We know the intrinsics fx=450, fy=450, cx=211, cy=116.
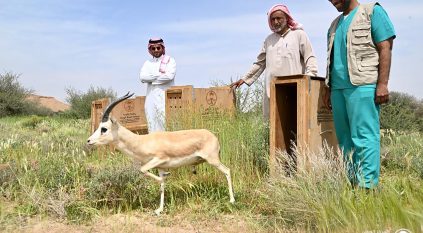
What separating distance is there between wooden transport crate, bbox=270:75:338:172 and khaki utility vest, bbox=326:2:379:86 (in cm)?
71

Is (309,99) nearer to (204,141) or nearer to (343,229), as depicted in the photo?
(204,141)

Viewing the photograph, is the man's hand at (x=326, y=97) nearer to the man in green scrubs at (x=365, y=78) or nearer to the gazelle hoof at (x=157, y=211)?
the man in green scrubs at (x=365, y=78)

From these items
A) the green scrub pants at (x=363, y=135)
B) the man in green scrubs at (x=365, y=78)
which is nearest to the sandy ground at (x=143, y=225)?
the green scrub pants at (x=363, y=135)

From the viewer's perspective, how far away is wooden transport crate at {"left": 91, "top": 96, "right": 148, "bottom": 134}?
927 cm

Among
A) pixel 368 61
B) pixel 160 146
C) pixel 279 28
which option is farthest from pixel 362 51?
pixel 160 146

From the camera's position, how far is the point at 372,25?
13.6 feet

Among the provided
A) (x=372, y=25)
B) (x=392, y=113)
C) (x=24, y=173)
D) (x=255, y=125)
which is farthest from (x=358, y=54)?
(x=392, y=113)

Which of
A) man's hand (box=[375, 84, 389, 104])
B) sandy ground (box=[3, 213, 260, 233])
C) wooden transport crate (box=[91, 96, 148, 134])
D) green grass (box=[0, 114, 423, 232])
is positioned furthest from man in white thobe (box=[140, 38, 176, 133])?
man's hand (box=[375, 84, 389, 104])

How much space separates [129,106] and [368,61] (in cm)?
620

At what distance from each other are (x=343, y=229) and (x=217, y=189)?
83.3 inches

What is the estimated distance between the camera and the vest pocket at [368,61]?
13.5ft

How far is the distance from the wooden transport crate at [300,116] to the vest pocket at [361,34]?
770mm

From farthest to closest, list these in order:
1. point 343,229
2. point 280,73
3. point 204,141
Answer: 1. point 280,73
2. point 204,141
3. point 343,229

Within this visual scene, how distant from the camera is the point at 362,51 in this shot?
417 centimetres
